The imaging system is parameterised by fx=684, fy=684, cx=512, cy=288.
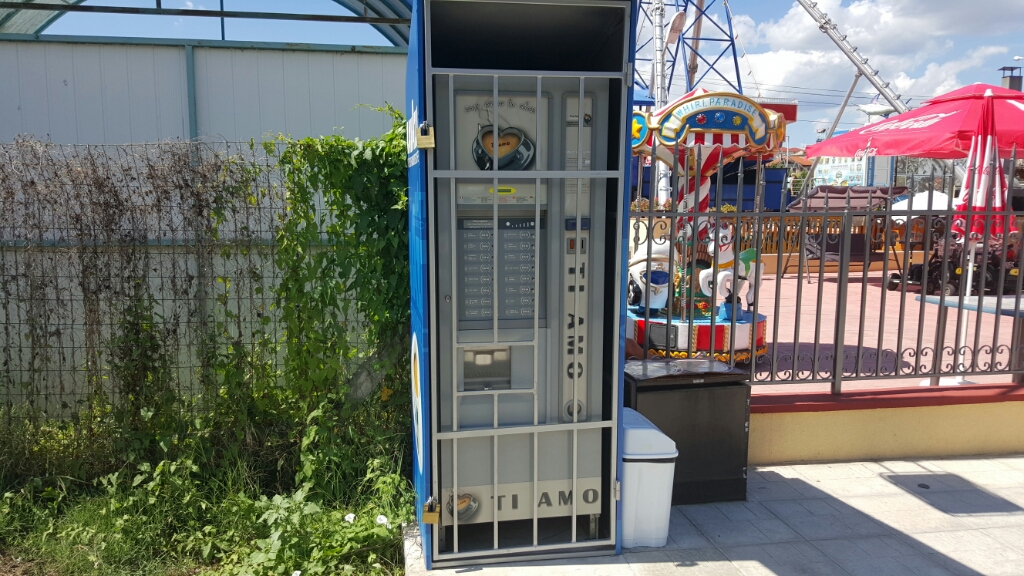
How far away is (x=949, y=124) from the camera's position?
5816mm

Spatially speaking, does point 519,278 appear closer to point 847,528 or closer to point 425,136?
point 425,136

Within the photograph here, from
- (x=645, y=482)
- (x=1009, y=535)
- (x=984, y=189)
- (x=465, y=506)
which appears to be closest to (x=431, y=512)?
(x=465, y=506)

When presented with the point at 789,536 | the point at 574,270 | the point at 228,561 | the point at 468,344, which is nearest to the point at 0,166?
the point at 228,561

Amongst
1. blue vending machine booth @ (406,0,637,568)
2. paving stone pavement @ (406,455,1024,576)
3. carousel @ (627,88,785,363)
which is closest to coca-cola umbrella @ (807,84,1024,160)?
carousel @ (627,88,785,363)

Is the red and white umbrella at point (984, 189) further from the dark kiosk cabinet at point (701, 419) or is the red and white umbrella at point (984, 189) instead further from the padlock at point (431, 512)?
the padlock at point (431, 512)

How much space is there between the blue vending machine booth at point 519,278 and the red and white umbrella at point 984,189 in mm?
3217

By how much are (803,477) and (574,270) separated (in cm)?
249

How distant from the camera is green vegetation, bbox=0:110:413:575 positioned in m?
4.05

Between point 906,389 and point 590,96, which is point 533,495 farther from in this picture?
point 906,389

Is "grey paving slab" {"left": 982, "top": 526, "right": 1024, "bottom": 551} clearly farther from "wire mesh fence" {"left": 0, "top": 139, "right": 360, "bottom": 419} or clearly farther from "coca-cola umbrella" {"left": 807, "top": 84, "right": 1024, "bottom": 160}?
"wire mesh fence" {"left": 0, "top": 139, "right": 360, "bottom": 419}

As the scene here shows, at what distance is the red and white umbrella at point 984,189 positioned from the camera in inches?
193

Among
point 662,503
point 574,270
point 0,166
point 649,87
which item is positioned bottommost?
point 662,503

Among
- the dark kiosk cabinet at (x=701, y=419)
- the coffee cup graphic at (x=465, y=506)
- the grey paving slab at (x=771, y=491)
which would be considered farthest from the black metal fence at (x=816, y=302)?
the coffee cup graphic at (x=465, y=506)

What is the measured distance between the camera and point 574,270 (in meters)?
3.35
